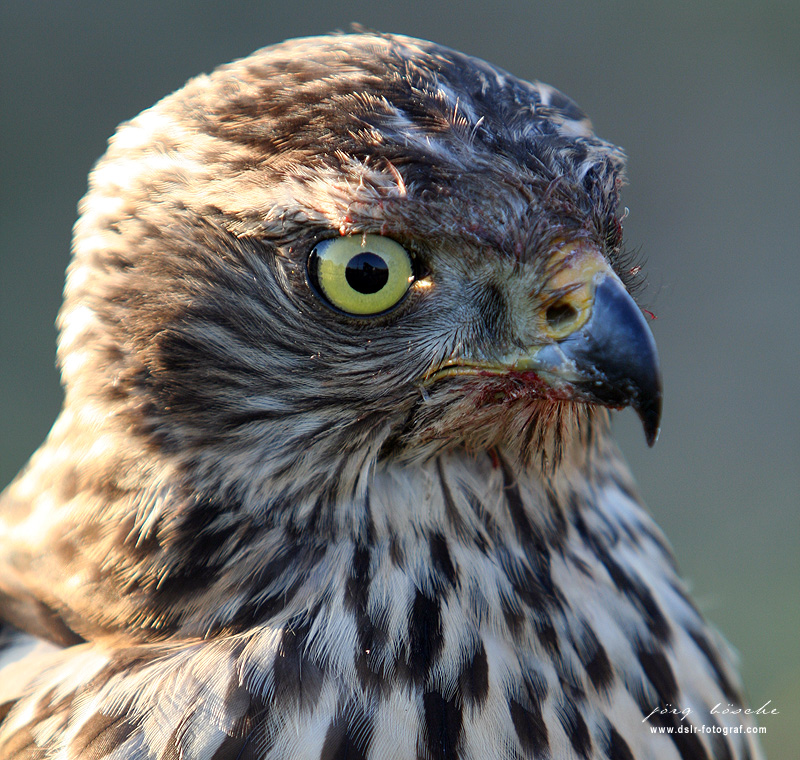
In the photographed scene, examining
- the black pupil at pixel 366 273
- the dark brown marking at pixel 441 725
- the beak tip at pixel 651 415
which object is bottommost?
the dark brown marking at pixel 441 725

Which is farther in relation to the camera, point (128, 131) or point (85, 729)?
point (128, 131)

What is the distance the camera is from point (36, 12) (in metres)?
7.99

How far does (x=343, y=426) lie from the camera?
74.3 inches

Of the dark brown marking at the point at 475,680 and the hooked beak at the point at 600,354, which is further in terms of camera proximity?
the dark brown marking at the point at 475,680

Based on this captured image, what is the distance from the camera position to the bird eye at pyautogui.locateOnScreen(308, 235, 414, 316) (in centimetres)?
181

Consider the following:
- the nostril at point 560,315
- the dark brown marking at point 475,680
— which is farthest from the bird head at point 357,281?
the dark brown marking at point 475,680

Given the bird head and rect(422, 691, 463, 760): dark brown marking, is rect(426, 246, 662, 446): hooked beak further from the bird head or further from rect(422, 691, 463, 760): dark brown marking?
rect(422, 691, 463, 760): dark brown marking

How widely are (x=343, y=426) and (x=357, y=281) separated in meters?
0.29

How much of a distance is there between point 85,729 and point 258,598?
15.7 inches

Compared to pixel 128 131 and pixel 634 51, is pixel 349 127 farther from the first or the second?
pixel 634 51

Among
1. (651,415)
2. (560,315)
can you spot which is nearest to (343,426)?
(560,315)

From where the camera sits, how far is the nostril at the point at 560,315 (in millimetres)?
1774

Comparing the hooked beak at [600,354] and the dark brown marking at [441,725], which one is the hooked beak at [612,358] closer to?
the hooked beak at [600,354]

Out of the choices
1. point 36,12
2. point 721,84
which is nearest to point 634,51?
point 721,84
